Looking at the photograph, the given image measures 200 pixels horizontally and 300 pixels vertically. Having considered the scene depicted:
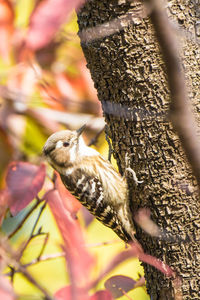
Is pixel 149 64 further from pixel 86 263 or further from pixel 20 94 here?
pixel 20 94

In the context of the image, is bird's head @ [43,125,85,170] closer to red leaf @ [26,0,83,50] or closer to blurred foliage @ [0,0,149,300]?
blurred foliage @ [0,0,149,300]

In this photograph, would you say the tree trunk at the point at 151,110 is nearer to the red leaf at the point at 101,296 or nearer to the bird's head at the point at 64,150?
the red leaf at the point at 101,296

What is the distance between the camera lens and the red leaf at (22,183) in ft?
8.43

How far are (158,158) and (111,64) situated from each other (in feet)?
1.78

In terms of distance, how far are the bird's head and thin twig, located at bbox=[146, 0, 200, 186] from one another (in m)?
2.68

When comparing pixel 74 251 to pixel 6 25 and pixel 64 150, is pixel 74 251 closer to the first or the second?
pixel 64 150

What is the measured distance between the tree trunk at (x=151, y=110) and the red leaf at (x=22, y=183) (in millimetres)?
526

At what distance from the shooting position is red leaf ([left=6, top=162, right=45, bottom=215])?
2.57 meters

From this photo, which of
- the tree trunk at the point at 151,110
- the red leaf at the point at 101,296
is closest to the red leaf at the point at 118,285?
the tree trunk at the point at 151,110

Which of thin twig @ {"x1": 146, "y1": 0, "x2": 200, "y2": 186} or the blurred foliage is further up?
thin twig @ {"x1": 146, "y1": 0, "x2": 200, "y2": 186}

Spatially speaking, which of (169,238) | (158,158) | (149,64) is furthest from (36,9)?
(169,238)

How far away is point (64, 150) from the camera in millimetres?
3957

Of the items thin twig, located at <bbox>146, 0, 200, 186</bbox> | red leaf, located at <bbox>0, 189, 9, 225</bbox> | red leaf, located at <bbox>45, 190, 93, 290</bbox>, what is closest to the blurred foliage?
red leaf, located at <bbox>0, 189, 9, 225</bbox>

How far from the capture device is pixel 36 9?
300 cm
